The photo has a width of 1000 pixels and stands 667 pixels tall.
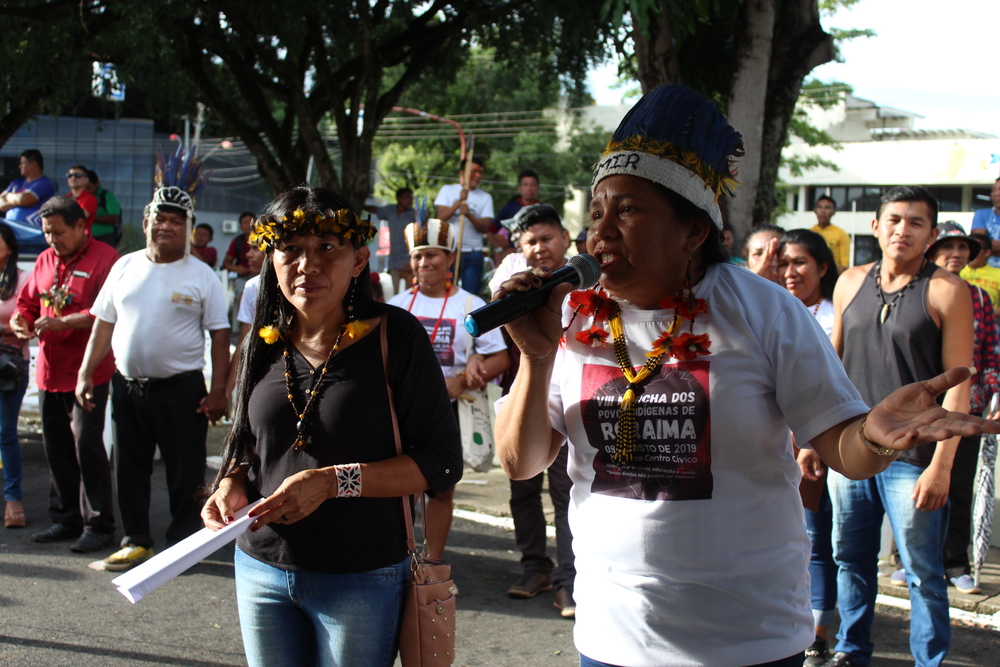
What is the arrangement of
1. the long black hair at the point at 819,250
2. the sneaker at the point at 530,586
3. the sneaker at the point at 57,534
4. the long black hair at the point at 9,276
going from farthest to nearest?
the long black hair at the point at 9,276
the sneaker at the point at 57,534
the sneaker at the point at 530,586
the long black hair at the point at 819,250

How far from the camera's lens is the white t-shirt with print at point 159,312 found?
5688 mm

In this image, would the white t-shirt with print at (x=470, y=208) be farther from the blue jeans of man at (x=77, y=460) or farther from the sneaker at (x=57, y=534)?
the sneaker at (x=57, y=534)

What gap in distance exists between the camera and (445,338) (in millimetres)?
5910

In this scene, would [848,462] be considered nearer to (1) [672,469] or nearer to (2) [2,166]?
(1) [672,469]

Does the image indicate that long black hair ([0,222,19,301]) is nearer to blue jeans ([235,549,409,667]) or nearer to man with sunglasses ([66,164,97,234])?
man with sunglasses ([66,164,97,234])

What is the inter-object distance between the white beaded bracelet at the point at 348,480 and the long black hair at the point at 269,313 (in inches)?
16.3

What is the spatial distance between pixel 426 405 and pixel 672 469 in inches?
33.6

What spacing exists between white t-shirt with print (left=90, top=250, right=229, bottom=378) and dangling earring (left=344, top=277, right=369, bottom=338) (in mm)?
3356

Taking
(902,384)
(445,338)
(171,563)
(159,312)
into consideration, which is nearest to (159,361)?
(159,312)

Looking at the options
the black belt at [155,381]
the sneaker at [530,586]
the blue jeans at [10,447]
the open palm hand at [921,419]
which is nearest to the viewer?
the open palm hand at [921,419]

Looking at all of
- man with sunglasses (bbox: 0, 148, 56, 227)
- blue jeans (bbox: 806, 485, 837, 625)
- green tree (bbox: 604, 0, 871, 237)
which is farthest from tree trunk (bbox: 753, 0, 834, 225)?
man with sunglasses (bbox: 0, 148, 56, 227)

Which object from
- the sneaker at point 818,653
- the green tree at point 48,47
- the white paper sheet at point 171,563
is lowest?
the sneaker at point 818,653

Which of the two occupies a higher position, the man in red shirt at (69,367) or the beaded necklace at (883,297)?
the beaded necklace at (883,297)

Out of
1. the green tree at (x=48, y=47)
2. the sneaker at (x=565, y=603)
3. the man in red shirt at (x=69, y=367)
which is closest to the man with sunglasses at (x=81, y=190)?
the green tree at (x=48, y=47)
